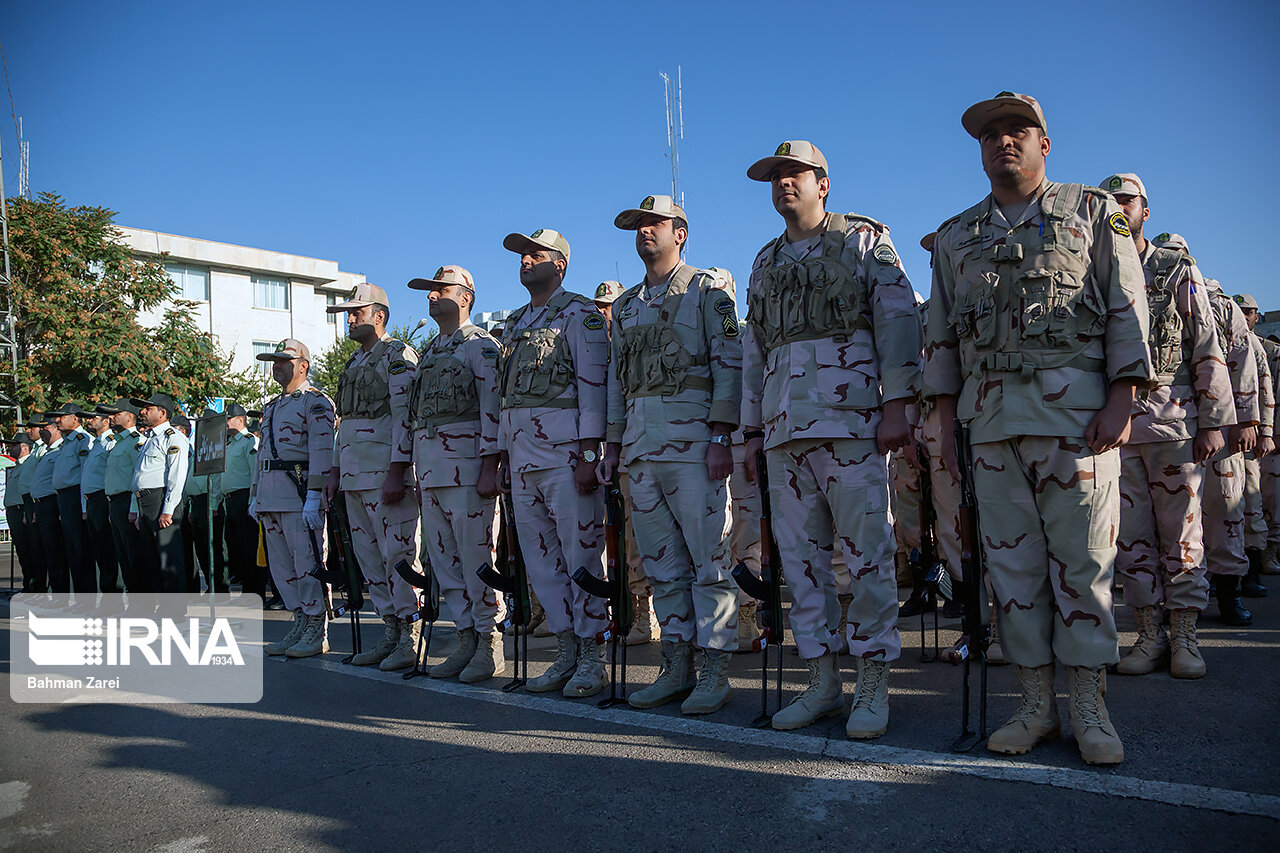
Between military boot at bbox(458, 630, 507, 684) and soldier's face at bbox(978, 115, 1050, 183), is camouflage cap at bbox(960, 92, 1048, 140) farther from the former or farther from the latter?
military boot at bbox(458, 630, 507, 684)

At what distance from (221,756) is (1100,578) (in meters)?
3.97

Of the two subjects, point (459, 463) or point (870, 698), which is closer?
point (870, 698)

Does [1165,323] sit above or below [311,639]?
above

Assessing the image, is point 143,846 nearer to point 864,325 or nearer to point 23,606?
point 864,325

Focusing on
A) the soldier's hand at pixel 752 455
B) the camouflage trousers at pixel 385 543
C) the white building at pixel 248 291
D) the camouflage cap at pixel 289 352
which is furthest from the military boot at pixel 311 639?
the white building at pixel 248 291

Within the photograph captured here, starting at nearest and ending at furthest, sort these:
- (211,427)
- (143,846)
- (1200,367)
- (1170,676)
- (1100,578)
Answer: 1. (143,846)
2. (1100,578)
3. (1170,676)
4. (1200,367)
5. (211,427)

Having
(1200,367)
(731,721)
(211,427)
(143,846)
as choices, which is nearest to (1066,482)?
(731,721)

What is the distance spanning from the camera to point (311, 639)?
22.9 feet

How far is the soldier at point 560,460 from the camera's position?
5270mm

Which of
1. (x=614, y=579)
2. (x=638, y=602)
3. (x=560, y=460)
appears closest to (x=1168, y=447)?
(x=614, y=579)

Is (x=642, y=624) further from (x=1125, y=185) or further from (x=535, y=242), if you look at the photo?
(x=1125, y=185)

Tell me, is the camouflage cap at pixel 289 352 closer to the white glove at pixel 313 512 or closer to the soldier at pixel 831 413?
the white glove at pixel 313 512

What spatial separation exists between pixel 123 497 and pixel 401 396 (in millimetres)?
5537

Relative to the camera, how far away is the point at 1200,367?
4969mm
